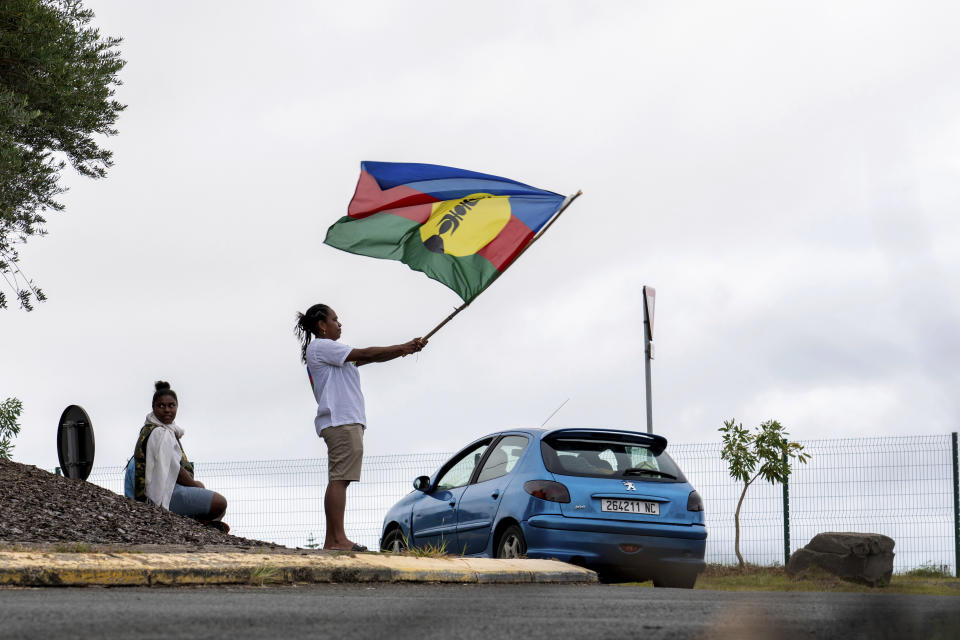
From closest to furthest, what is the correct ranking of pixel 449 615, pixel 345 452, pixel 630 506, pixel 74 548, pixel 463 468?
pixel 449 615 → pixel 74 548 → pixel 345 452 → pixel 630 506 → pixel 463 468

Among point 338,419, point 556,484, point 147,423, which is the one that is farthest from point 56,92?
point 556,484

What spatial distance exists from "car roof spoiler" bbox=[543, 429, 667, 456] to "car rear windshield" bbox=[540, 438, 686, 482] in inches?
0.8

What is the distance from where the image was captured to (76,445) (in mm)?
14664

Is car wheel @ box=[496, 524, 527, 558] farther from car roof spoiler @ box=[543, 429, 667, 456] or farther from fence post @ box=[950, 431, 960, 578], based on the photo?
fence post @ box=[950, 431, 960, 578]

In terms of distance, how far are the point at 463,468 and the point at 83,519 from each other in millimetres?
3460

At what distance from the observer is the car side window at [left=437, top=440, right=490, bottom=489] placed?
37.1ft

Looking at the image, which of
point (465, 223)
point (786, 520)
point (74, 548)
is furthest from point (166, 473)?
point (786, 520)

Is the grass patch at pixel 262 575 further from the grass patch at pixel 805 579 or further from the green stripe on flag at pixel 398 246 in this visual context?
the grass patch at pixel 805 579

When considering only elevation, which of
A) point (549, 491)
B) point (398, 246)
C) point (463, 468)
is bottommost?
point (549, 491)

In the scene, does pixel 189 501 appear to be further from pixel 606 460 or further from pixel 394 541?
pixel 606 460

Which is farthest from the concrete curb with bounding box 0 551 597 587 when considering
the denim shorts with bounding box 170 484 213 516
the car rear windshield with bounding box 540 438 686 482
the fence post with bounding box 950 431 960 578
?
the fence post with bounding box 950 431 960 578

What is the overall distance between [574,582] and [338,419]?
2237 mm

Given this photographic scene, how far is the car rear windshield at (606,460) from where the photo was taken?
407 inches

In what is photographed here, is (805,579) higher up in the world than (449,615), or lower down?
lower down
